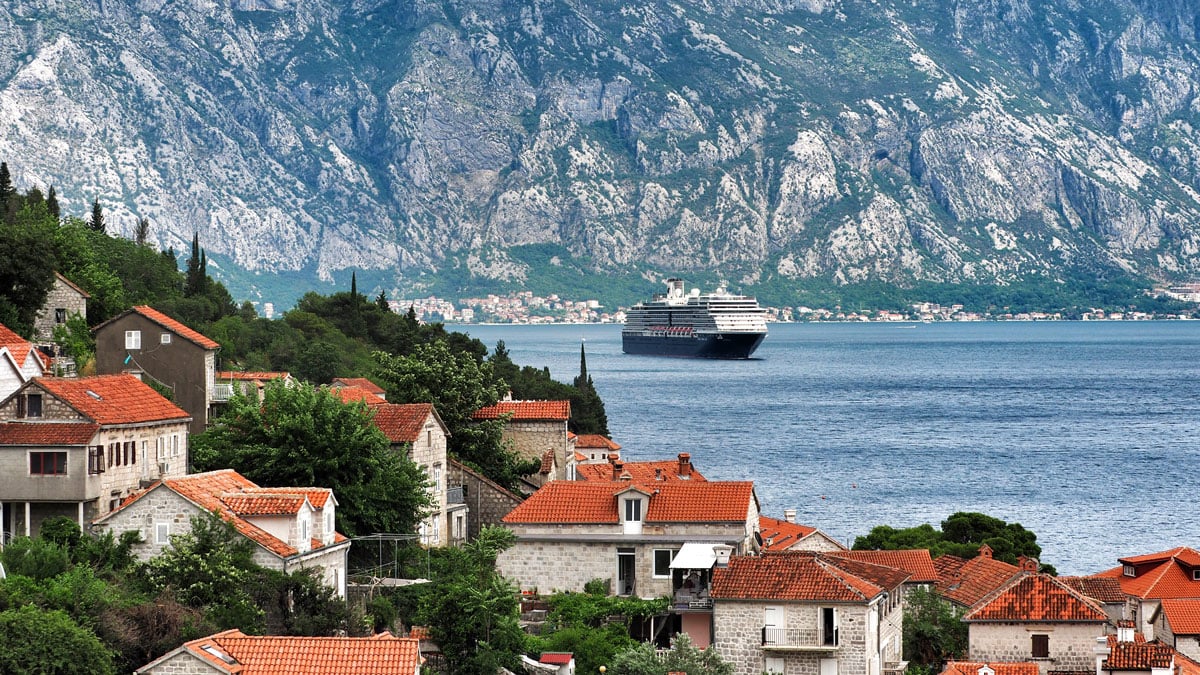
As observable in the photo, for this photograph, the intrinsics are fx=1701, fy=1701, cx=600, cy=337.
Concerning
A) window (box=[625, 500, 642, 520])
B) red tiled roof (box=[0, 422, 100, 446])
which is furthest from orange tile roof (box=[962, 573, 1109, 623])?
red tiled roof (box=[0, 422, 100, 446])

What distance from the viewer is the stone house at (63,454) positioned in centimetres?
3938

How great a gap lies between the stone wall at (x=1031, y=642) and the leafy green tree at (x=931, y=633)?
1764 millimetres

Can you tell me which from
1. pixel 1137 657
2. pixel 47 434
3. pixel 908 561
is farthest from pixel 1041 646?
pixel 47 434

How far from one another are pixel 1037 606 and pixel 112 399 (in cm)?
2354

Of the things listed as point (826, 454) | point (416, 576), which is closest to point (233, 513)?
point (416, 576)

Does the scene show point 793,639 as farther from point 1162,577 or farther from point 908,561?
point 1162,577

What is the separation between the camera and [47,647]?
98.8ft

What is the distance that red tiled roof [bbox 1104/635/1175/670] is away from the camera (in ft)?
121

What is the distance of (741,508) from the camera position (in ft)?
149

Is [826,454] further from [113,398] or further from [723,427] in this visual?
[113,398]

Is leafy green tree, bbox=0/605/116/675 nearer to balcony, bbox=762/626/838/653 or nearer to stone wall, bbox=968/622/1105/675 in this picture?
balcony, bbox=762/626/838/653

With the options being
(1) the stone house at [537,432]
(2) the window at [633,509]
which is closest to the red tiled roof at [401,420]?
(2) the window at [633,509]

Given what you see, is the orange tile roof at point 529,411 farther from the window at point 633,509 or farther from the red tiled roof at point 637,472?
the window at point 633,509

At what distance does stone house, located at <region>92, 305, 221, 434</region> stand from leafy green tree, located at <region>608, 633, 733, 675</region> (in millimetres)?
23093
